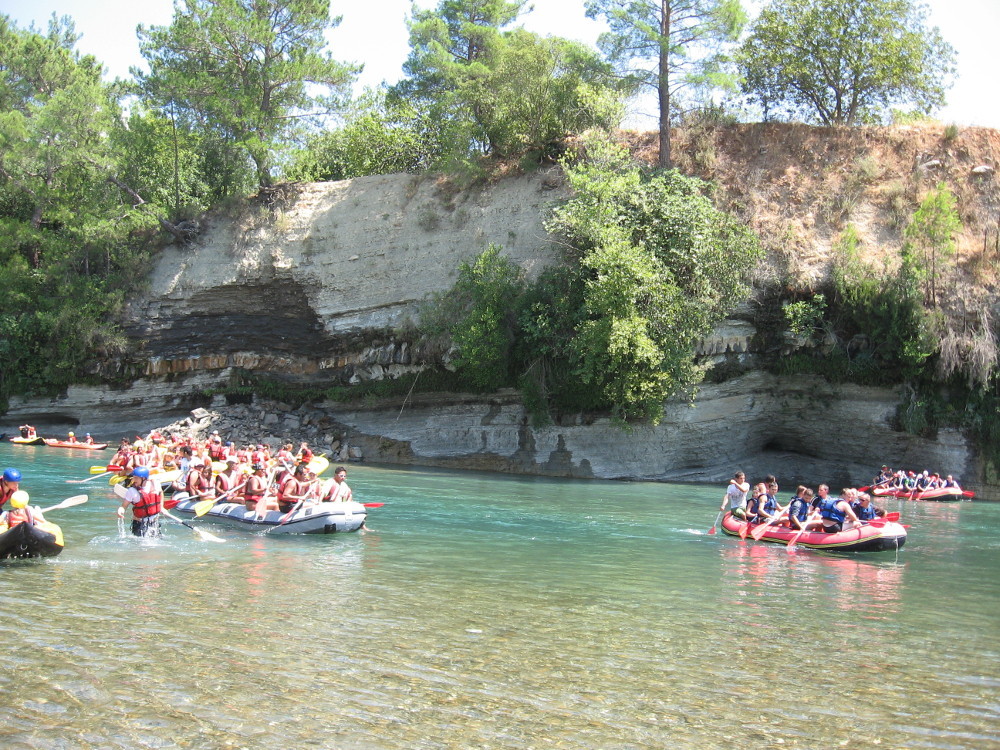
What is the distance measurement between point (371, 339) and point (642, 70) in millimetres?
13423

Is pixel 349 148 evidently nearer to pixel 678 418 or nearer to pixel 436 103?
pixel 436 103

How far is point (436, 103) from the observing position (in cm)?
3647

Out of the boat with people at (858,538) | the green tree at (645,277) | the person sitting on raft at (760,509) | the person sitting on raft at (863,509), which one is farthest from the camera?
the green tree at (645,277)

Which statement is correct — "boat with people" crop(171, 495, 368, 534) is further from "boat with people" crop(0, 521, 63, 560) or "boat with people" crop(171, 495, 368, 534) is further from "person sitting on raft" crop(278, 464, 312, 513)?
"boat with people" crop(0, 521, 63, 560)

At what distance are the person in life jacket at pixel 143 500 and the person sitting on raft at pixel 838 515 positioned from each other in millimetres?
11266

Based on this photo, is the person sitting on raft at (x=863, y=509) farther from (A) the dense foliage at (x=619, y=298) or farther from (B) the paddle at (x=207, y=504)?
(B) the paddle at (x=207, y=504)

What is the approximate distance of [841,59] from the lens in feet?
108

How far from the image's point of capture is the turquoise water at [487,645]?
261 inches

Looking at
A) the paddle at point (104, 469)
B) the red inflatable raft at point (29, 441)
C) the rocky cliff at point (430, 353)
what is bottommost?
the paddle at point (104, 469)

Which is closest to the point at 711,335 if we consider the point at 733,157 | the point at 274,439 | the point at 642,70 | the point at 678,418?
the point at 678,418

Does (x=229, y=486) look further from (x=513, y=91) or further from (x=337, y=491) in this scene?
(x=513, y=91)

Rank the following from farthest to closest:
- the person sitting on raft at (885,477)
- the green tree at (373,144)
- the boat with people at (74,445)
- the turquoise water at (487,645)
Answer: the green tree at (373,144)
the boat with people at (74,445)
the person sitting on raft at (885,477)
the turquoise water at (487,645)

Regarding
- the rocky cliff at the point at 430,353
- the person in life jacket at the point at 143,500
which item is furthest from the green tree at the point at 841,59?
the person in life jacket at the point at 143,500

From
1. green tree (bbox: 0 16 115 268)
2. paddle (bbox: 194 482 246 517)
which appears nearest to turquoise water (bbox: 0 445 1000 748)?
paddle (bbox: 194 482 246 517)
